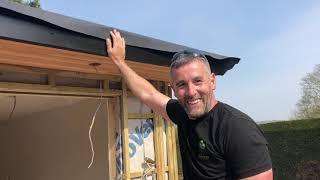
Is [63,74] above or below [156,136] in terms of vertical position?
above

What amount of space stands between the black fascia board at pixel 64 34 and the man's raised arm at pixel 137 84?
10 centimetres

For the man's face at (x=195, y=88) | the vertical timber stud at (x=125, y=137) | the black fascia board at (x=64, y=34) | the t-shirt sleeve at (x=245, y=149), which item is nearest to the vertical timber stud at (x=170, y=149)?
the vertical timber stud at (x=125, y=137)

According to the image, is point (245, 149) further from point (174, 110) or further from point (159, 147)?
point (159, 147)

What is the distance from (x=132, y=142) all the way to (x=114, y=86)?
660 mm

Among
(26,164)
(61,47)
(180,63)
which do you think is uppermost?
(61,47)

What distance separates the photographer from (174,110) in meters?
2.33

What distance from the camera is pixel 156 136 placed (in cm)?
496

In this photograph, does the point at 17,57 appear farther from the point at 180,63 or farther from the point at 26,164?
the point at 26,164

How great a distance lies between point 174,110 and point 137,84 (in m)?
0.49

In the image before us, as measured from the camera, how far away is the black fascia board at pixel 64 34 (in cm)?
264

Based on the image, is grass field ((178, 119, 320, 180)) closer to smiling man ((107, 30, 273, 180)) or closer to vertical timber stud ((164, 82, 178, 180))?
vertical timber stud ((164, 82, 178, 180))

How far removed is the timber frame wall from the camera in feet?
11.1

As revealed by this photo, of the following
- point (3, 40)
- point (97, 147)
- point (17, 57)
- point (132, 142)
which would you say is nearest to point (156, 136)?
point (132, 142)

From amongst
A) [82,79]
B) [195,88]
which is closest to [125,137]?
[82,79]
